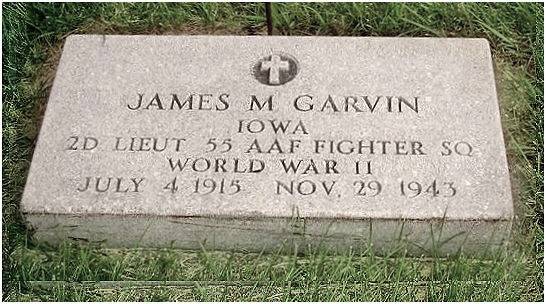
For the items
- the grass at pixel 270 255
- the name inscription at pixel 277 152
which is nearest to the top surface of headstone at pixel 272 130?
the name inscription at pixel 277 152

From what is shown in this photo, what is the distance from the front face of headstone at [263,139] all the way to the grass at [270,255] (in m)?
0.11

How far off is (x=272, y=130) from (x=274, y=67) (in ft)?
1.05

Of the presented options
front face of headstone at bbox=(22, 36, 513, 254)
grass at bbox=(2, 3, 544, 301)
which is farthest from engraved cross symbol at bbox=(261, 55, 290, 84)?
grass at bbox=(2, 3, 544, 301)

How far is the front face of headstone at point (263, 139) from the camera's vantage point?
3.22 meters

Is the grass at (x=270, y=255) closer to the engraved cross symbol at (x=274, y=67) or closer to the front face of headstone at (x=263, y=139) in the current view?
the front face of headstone at (x=263, y=139)

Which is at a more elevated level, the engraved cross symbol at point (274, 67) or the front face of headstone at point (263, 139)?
the engraved cross symbol at point (274, 67)

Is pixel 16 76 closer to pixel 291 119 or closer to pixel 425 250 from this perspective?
pixel 291 119

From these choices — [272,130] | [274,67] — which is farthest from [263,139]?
[274,67]

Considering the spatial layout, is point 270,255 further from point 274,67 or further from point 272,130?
point 274,67

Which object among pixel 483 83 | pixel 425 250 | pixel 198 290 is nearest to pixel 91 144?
pixel 198 290

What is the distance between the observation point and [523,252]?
331cm

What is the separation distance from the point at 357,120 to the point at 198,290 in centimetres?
82

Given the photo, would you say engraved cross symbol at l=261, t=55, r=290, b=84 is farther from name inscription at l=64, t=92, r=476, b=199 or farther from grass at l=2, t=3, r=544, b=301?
grass at l=2, t=3, r=544, b=301

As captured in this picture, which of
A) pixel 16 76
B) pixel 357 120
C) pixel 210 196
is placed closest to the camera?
pixel 210 196
